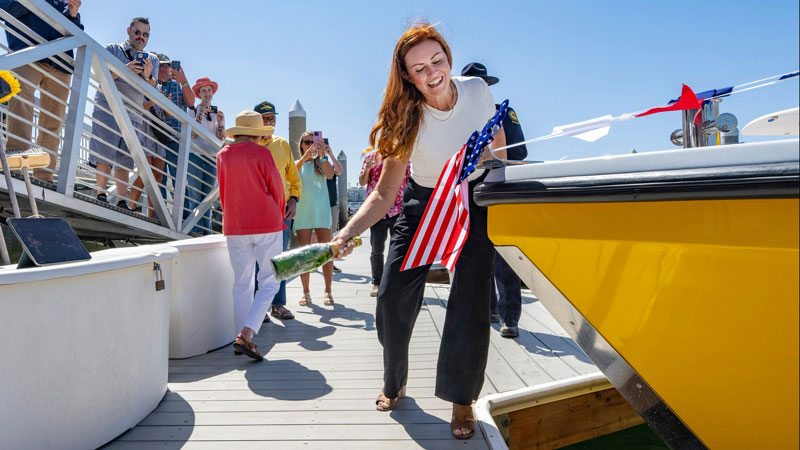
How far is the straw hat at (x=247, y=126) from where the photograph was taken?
3.50m

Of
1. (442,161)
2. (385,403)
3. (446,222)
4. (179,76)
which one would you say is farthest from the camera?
(179,76)

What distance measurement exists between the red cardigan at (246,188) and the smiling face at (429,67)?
1.70 meters

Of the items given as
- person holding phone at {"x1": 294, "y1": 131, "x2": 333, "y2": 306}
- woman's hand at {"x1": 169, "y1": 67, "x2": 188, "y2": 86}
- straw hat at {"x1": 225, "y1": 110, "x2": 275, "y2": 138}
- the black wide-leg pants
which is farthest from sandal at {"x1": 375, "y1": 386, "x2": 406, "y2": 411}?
woman's hand at {"x1": 169, "y1": 67, "x2": 188, "y2": 86}

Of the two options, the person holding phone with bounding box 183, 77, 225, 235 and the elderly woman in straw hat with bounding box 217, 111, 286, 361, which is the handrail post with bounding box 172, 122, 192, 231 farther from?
the elderly woman in straw hat with bounding box 217, 111, 286, 361

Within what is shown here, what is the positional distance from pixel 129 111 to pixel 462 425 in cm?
426

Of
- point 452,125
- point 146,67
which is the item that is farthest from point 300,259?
point 146,67

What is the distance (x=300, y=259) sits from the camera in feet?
5.94

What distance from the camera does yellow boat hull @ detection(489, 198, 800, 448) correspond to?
1.11 meters

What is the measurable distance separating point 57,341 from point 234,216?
1.66 meters

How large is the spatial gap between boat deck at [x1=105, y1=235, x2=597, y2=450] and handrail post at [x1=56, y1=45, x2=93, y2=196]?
1.55 meters

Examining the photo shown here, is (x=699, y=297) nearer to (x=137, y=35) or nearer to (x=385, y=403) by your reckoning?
(x=385, y=403)

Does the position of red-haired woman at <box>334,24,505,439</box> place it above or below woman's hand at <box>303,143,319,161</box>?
below

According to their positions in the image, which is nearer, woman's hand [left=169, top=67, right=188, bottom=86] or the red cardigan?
the red cardigan

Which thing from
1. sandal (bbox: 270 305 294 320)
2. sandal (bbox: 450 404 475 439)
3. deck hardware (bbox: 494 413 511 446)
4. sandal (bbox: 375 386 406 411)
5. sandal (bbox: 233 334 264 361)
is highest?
sandal (bbox: 270 305 294 320)
